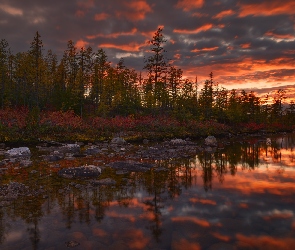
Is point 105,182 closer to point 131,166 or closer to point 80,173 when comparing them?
point 80,173

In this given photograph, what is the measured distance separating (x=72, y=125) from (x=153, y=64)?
2585cm

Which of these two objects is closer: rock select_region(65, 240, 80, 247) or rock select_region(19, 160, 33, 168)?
rock select_region(65, 240, 80, 247)

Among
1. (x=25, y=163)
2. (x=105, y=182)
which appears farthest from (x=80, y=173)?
(x=25, y=163)

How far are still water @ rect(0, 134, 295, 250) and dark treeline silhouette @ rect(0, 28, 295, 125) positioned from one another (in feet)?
106

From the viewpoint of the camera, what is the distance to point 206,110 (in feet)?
204

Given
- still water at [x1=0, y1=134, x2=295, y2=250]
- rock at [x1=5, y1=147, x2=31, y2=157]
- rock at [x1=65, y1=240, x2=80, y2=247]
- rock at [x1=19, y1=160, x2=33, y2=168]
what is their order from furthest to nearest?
rock at [x1=5, y1=147, x2=31, y2=157]
rock at [x1=19, y1=160, x2=33, y2=168]
still water at [x1=0, y1=134, x2=295, y2=250]
rock at [x1=65, y1=240, x2=80, y2=247]

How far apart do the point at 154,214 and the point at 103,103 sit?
39.1 m

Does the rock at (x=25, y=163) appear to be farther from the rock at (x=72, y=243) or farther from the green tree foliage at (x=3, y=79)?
the green tree foliage at (x=3, y=79)

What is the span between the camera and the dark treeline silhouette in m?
47.1

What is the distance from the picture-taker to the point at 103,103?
150ft

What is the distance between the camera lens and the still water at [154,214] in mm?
6434

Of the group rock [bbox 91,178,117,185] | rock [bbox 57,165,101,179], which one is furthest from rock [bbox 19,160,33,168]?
rock [bbox 91,178,117,185]

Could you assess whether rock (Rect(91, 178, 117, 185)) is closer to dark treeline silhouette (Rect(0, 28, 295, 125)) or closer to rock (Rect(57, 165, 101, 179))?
rock (Rect(57, 165, 101, 179))

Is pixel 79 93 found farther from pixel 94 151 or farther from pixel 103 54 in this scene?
pixel 94 151
